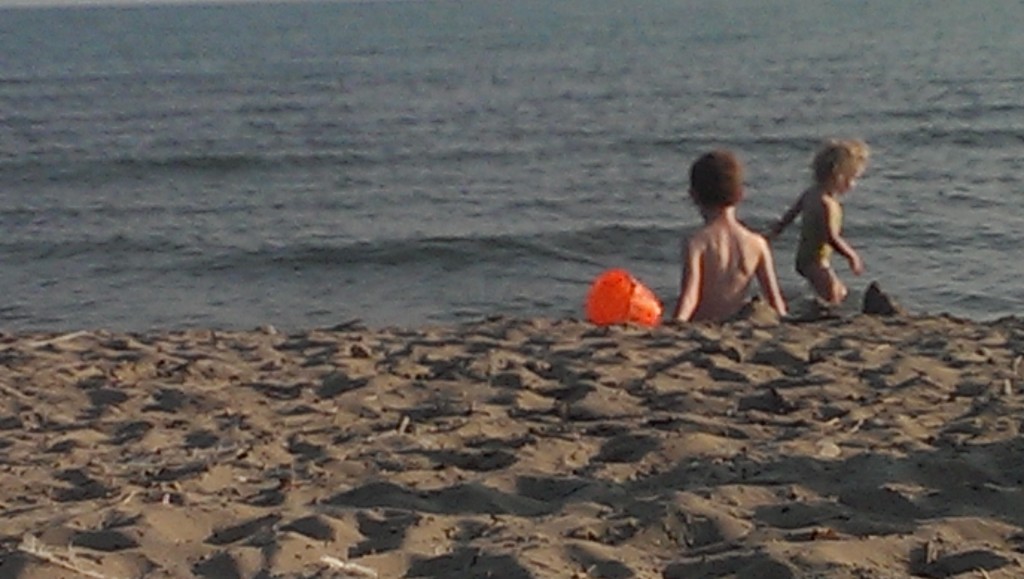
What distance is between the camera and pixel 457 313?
12055mm

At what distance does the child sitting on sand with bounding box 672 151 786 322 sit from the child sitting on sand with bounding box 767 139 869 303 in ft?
2.16

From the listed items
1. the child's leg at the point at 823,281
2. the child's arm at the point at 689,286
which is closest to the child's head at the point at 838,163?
the child's leg at the point at 823,281

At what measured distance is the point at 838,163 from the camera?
8828 millimetres

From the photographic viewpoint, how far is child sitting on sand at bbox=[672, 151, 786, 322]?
7.80 meters

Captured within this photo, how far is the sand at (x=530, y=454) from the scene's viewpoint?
396 cm

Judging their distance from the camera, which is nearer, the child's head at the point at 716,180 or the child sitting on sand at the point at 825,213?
the child's head at the point at 716,180

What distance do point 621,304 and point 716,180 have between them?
39.7 inches

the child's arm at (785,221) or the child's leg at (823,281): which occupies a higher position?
the child's arm at (785,221)

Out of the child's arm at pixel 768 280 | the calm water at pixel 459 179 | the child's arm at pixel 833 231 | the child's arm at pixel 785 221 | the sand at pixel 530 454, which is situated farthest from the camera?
the calm water at pixel 459 179

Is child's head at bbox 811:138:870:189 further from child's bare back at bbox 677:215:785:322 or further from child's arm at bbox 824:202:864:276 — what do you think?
child's bare back at bbox 677:215:785:322

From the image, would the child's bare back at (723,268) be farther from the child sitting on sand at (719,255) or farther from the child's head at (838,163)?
the child's head at (838,163)

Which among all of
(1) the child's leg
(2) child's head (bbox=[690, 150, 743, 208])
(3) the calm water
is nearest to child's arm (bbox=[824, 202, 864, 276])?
(1) the child's leg

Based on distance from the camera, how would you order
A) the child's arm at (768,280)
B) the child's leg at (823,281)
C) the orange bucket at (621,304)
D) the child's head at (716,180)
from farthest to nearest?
the child's leg at (823,281)
the orange bucket at (621,304)
the child's arm at (768,280)
the child's head at (716,180)

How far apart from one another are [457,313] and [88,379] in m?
5.31
